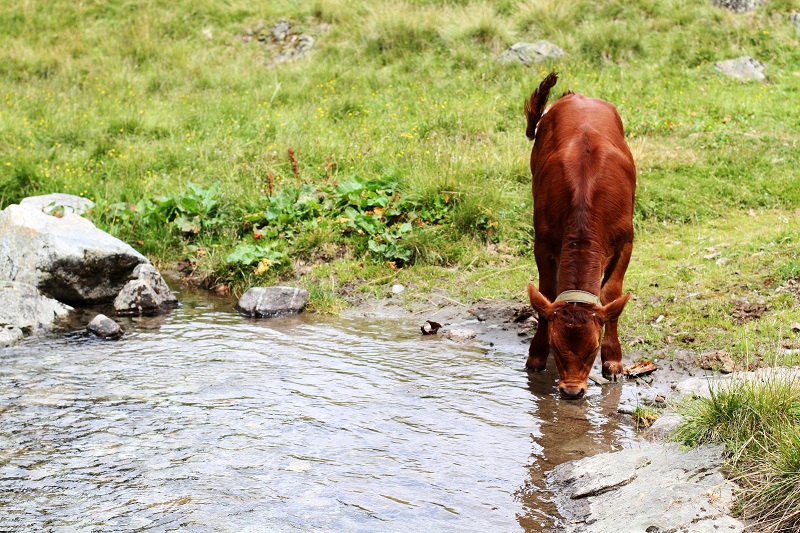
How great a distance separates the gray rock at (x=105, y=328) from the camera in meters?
7.43

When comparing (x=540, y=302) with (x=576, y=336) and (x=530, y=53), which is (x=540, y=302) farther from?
(x=530, y=53)

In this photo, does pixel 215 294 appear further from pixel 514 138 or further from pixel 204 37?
pixel 204 37

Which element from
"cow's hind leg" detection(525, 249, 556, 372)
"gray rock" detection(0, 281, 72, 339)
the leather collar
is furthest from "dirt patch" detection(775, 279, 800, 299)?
"gray rock" detection(0, 281, 72, 339)

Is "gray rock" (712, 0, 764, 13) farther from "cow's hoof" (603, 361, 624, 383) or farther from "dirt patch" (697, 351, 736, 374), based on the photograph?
"cow's hoof" (603, 361, 624, 383)

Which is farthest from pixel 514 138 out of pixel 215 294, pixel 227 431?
pixel 227 431

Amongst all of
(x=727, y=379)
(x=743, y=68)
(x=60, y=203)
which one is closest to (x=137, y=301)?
(x=60, y=203)

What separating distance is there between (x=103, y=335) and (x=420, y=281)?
10.7 feet

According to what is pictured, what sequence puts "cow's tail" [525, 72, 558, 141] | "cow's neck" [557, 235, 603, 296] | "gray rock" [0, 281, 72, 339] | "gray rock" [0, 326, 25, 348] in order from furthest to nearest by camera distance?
1. "gray rock" [0, 281, 72, 339]
2. "cow's tail" [525, 72, 558, 141]
3. "gray rock" [0, 326, 25, 348]
4. "cow's neck" [557, 235, 603, 296]

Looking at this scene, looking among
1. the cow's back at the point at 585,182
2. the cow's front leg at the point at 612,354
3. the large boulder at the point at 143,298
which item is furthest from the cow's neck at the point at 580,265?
the large boulder at the point at 143,298

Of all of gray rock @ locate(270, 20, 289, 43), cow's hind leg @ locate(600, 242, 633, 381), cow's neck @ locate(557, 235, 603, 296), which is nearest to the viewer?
cow's neck @ locate(557, 235, 603, 296)

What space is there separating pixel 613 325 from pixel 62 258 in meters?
5.46

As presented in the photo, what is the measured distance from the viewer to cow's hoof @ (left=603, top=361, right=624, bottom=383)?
6.19 m

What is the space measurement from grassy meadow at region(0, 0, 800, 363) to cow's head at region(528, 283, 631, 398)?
61.2 inches

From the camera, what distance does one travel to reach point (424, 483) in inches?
182
